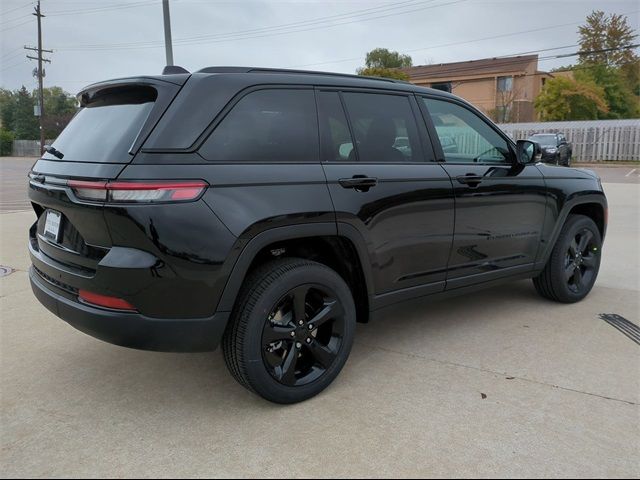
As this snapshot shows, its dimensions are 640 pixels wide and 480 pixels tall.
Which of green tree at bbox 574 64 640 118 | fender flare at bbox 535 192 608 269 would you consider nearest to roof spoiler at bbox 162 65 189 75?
fender flare at bbox 535 192 608 269

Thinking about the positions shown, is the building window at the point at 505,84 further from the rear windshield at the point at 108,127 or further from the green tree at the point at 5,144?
the green tree at the point at 5,144

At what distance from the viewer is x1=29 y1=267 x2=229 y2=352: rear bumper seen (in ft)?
8.38

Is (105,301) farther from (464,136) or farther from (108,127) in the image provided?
(464,136)

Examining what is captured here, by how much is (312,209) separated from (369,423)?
1166 millimetres

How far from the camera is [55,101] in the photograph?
78312mm

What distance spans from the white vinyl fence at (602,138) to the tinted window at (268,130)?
99.9ft

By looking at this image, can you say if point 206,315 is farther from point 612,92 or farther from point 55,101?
point 55,101

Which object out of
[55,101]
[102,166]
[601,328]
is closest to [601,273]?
[601,328]

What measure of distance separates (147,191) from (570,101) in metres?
38.7

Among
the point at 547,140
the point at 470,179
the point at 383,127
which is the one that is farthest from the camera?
the point at 547,140

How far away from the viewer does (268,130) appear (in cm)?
289

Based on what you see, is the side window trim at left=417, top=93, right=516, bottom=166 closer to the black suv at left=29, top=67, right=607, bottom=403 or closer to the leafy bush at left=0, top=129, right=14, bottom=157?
the black suv at left=29, top=67, right=607, bottom=403

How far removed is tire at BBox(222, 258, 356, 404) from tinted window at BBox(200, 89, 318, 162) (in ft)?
1.98

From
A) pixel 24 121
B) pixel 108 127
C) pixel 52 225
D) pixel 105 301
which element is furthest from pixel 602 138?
pixel 24 121
